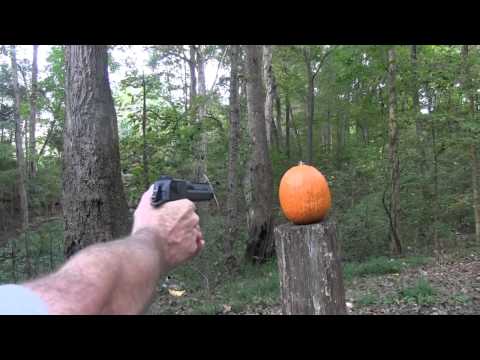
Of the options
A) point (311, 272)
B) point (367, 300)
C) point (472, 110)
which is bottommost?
point (367, 300)

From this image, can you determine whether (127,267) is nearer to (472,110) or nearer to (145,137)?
(145,137)

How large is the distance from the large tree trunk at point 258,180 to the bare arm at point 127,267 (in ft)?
23.8

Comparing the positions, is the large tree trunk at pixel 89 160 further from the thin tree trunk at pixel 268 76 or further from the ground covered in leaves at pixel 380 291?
the thin tree trunk at pixel 268 76

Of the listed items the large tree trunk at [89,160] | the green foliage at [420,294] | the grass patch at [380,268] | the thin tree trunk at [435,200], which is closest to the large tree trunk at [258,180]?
the grass patch at [380,268]

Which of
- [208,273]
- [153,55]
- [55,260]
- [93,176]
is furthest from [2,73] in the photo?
[93,176]

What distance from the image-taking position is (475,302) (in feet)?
17.1

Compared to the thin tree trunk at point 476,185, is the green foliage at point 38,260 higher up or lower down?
lower down

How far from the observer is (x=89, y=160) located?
423 centimetres

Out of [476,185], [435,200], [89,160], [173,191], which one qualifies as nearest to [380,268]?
[476,185]

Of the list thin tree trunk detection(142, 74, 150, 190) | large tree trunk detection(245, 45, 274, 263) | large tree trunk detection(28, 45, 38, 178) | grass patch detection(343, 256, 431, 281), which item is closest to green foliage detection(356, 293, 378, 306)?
grass patch detection(343, 256, 431, 281)

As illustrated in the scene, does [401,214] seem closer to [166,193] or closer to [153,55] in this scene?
[166,193]

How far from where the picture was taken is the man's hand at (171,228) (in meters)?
1.54

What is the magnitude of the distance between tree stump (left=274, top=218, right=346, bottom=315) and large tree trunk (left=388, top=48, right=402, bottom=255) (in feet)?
21.4

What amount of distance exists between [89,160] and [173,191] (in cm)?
283
